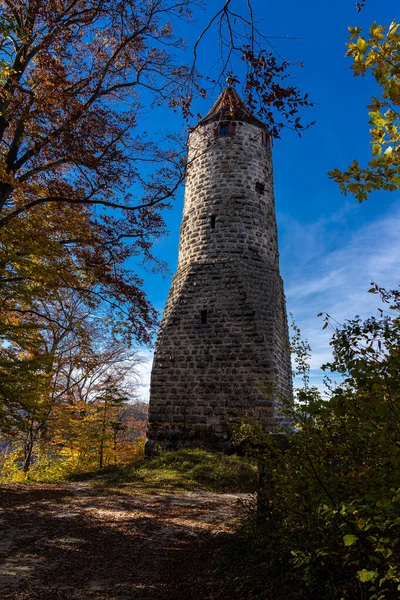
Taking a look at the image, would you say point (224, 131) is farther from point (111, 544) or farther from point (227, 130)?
point (111, 544)

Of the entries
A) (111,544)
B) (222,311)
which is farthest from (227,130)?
(111,544)

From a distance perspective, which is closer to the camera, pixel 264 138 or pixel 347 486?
pixel 347 486

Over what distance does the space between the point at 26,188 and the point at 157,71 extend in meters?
3.82

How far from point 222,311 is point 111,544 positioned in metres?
8.06

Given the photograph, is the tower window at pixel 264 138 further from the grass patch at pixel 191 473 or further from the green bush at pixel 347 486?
the green bush at pixel 347 486

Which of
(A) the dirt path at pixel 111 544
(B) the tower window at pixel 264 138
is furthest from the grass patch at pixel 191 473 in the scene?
(B) the tower window at pixel 264 138

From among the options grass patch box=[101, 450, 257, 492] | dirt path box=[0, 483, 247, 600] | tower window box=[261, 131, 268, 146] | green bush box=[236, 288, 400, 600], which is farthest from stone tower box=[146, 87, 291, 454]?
green bush box=[236, 288, 400, 600]

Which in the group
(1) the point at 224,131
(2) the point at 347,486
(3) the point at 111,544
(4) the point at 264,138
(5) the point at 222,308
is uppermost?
(4) the point at 264,138

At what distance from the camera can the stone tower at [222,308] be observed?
37.2 ft

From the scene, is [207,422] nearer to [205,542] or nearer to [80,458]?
[205,542]

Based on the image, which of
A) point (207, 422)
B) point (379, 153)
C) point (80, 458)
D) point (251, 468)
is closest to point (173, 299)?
point (207, 422)

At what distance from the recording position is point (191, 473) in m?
9.22

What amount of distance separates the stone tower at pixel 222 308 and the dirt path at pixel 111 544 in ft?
11.8

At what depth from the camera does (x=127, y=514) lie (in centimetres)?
644
